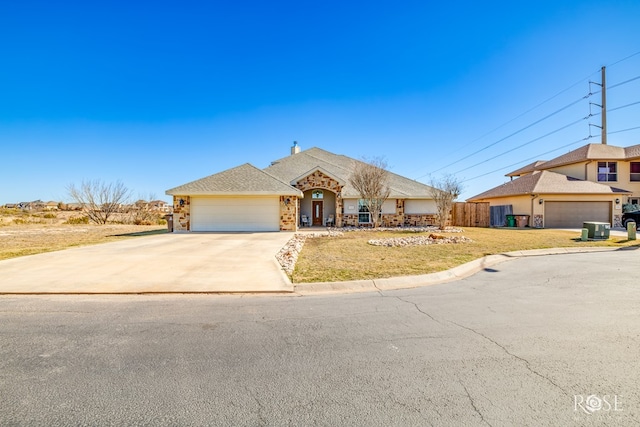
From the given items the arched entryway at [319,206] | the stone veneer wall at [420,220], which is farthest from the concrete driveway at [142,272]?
the stone veneer wall at [420,220]

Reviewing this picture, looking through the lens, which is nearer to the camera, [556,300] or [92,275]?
[556,300]

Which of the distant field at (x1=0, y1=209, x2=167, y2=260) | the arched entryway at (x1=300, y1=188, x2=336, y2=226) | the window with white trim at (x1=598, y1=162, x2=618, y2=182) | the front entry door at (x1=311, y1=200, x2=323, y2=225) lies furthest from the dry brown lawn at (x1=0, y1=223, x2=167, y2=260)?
the window with white trim at (x1=598, y1=162, x2=618, y2=182)

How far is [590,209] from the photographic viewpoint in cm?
2316

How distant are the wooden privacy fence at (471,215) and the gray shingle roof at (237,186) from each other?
15273mm

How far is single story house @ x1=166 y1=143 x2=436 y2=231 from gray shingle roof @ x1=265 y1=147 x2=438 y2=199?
3.1 inches

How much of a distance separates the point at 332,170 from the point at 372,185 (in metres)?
6.28

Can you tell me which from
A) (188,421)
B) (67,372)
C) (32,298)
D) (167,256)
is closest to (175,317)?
(67,372)

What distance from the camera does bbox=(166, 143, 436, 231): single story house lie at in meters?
19.2

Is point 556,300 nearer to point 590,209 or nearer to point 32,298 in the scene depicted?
point 32,298

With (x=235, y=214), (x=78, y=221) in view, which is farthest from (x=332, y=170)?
(x=78, y=221)

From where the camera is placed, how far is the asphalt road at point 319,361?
2432 mm

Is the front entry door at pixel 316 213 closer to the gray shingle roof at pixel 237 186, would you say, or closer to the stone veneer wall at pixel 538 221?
the gray shingle roof at pixel 237 186

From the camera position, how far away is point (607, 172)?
25.9m

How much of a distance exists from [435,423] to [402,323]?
2.08 m
